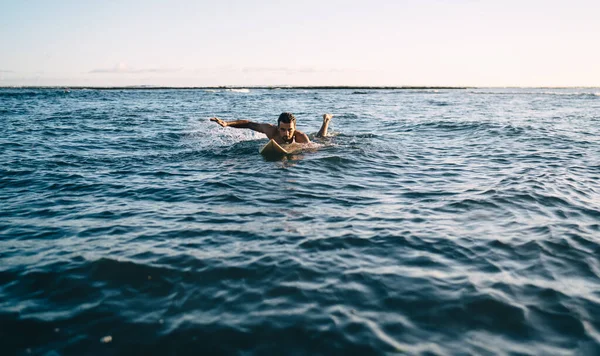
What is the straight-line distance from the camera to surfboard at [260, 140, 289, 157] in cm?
1239

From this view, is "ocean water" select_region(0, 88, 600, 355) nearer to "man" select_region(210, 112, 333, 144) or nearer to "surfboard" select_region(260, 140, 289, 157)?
"surfboard" select_region(260, 140, 289, 157)

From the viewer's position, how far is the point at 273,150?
12539mm

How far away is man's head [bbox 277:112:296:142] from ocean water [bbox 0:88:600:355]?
2.10 m

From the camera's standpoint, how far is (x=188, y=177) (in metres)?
10.0

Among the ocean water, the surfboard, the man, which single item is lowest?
the ocean water

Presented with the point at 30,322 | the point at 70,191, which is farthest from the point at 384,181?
the point at 30,322

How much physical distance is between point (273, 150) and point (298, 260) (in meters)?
7.58

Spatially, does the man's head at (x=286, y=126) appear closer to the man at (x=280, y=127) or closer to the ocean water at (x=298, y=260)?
the man at (x=280, y=127)

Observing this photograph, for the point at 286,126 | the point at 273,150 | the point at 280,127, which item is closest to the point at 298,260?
the point at 273,150

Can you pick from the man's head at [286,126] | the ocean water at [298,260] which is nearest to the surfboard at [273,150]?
the man's head at [286,126]

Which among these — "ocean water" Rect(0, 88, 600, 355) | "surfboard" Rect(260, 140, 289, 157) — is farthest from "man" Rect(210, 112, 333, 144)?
"ocean water" Rect(0, 88, 600, 355)

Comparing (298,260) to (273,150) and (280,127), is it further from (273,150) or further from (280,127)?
(280,127)

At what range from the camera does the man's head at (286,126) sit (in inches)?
504

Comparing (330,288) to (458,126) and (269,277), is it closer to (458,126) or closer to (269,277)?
(269,277)
